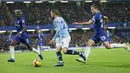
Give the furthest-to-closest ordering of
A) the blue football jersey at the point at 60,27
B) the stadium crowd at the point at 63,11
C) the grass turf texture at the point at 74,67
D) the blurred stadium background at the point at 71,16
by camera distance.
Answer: the stadium crowd at the point at 63,11 < the blurred stadium background at the point at 71,16 < the blue football jersey at the point at 60,27 < the grass turf texture at the point at 74,67

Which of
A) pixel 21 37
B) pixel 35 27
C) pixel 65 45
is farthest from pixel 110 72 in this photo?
pixel 35 27

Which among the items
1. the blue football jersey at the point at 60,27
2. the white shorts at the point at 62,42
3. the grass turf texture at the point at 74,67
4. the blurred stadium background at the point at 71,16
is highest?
the blue football jersey at the point at 60,27

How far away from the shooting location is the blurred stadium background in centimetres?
6288

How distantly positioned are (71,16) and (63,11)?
5.72 feet

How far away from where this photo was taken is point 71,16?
66.4 metres

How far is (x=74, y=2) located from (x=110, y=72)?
5756 cm

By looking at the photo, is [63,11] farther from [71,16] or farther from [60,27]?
[60,27]

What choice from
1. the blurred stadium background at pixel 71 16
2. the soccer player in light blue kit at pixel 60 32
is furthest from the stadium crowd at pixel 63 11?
the soccer player in light blue kit at pixel 60 32

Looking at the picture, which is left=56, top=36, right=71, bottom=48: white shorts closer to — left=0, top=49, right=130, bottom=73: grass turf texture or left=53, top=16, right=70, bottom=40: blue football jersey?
left=53, top=16, right=70, bottom=40: blue football jersey

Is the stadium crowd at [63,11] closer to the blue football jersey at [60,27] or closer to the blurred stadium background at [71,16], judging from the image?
the blurred stadium background at [71,16]

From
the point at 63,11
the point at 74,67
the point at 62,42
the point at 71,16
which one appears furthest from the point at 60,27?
the point at 63,11

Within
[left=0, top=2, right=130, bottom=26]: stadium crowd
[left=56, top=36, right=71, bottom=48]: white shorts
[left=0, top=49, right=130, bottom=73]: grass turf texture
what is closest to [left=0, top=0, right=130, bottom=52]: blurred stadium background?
[left=0, top=2, right=130, bottom=26]: stadium crowd

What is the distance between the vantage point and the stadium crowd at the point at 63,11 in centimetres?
6381

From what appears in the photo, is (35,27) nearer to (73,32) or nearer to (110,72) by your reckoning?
(73,32)
